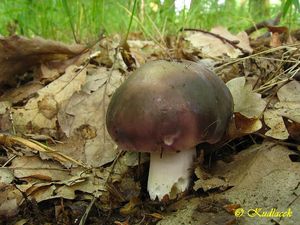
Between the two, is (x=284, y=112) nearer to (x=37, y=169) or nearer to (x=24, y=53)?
(x=37, y=169)

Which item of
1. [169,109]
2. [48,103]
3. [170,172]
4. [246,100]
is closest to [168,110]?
[169,109]

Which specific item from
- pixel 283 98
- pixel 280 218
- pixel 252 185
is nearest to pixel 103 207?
pixel 252 185

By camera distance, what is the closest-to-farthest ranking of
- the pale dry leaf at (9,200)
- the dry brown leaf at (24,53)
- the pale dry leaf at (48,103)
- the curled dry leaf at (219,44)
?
the pale dry leaf at (9,200) → the pale dry leaf at (48,103) → the dry brown leaf at (24,53) → the curled dry leaf at (219,44)

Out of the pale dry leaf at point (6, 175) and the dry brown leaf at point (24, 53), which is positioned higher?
the dry brown leaf at point (24, 53)

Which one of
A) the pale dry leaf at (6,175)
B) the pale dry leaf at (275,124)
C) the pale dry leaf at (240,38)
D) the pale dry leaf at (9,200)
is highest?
the pale dry leaf at (240,38)

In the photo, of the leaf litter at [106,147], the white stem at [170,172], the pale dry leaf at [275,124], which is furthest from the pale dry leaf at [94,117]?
the pale dry leaf at [275,124]

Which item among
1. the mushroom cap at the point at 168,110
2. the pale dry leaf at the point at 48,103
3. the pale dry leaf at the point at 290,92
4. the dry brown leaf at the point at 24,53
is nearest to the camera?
the mushroom cap at the point at 168,110

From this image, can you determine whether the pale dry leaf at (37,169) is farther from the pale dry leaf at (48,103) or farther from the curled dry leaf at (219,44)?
the curled dry leaf at (219,44)

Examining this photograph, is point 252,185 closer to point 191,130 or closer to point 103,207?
point 191,130
